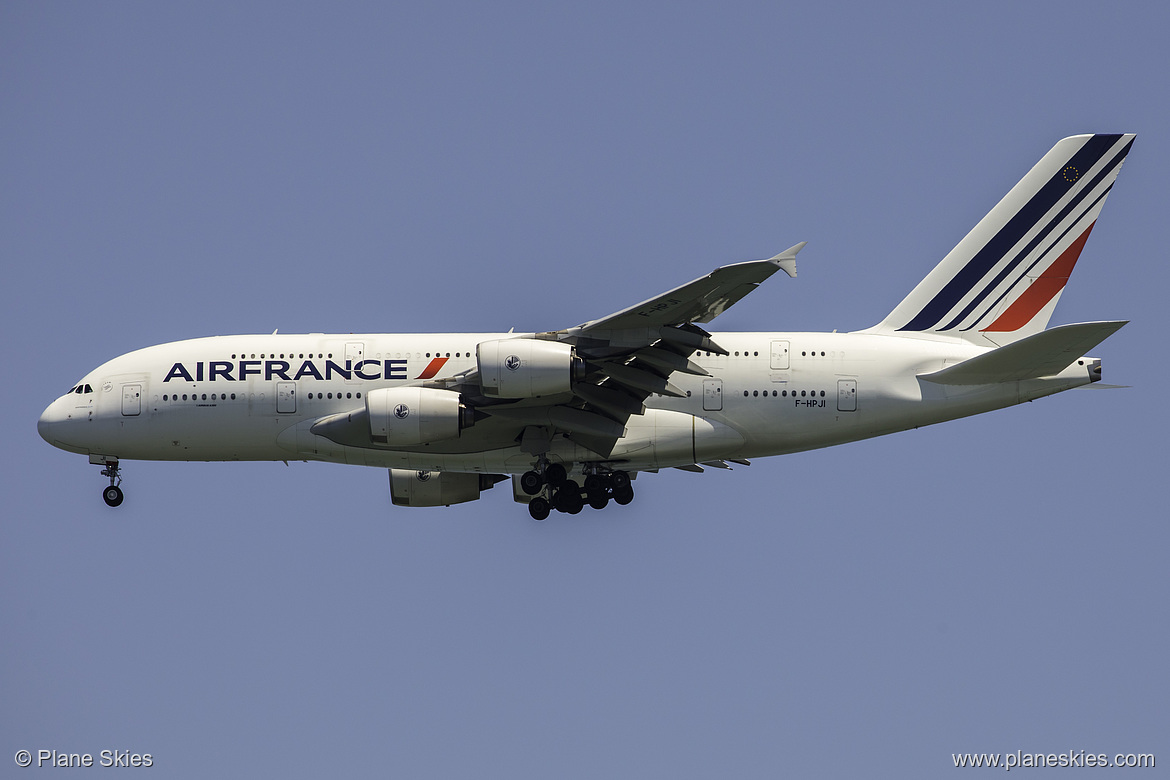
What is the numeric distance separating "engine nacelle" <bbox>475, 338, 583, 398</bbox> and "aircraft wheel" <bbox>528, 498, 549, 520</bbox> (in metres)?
4.08

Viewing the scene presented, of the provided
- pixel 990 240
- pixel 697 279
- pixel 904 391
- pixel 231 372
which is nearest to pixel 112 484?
pixel 231 372

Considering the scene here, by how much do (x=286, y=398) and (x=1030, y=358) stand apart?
15.3 metres

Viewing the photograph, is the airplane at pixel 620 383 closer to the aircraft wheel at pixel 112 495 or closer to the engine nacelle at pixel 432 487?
the aircraft wheel at pixel 112 495

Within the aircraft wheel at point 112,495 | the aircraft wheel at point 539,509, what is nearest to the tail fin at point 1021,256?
the aircraft wheel at point 539,509

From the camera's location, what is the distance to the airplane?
87.6 feet

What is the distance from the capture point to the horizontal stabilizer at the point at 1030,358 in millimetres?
25484

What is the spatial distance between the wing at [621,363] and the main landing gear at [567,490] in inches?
27.9

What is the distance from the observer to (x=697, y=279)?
78.6 ft

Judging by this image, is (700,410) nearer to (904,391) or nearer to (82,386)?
(904,391)

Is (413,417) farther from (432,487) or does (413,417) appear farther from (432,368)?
(432,487)

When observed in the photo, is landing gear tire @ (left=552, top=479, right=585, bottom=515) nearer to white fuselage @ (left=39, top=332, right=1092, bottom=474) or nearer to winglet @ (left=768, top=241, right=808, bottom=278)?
white fuselage @ (left=39, top=332, right=1092, bottom=474)

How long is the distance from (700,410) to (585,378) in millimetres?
3072

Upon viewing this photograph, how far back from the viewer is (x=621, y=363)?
26.7 meters


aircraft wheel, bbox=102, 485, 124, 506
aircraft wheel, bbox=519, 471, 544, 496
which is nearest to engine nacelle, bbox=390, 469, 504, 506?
aircraft wheel, bbox=519, 471, 544, 496
